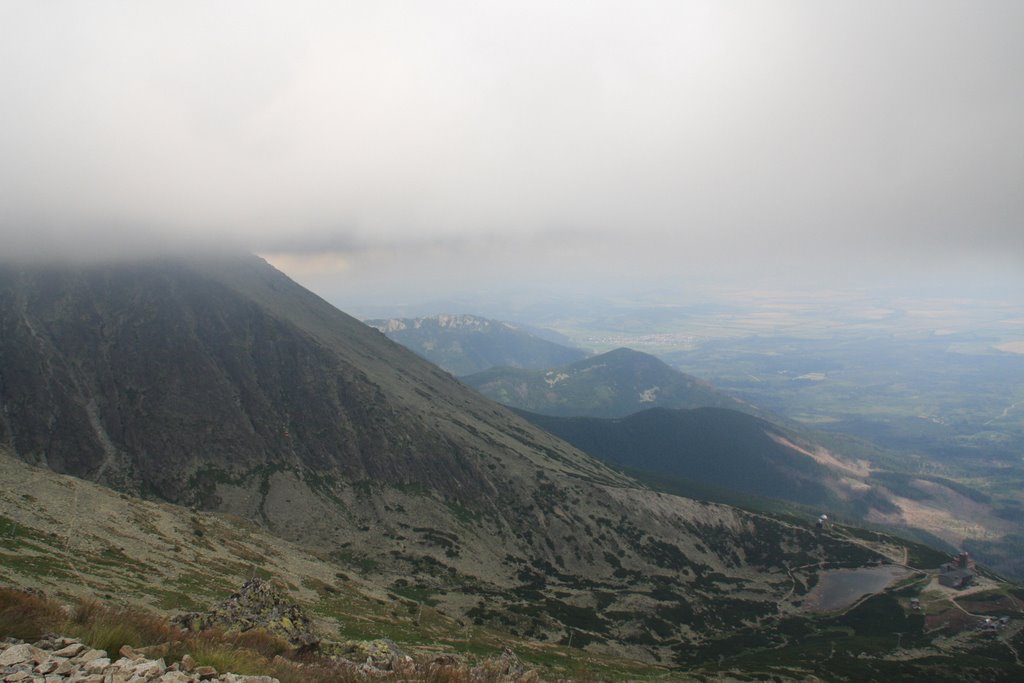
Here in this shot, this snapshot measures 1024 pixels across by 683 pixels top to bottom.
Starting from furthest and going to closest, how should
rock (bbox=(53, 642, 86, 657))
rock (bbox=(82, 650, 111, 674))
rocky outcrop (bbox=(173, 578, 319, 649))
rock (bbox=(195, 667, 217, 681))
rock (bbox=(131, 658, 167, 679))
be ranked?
rocky outcrop (bbox=(173, 578, 319, 649)), rock (bbox=(195, 667, 217, 681)), rock (bbox=(53, 642, 86, 657)), rock (bbox=(131, 658, 167, 679)), rock (bbox=(82, 650, 111, 674))

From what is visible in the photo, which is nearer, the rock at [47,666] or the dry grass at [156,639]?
the rock at [47,666]

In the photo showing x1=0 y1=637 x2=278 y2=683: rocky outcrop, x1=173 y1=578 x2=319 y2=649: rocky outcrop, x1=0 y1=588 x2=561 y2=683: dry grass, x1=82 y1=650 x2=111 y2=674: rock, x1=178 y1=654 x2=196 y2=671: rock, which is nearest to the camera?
x1=0 y1=637 x2=278 y2=683: rocky outcrop

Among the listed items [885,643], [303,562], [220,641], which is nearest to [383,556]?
[303,562]

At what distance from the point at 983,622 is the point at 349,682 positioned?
9692 inches

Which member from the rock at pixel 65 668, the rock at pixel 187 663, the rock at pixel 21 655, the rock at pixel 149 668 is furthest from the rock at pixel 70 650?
the rock at pixel 187 663

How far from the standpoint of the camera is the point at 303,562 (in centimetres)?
12925

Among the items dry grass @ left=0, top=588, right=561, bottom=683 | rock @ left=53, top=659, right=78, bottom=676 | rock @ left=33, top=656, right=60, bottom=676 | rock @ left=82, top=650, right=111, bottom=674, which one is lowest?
dry grass @ left=0, top=588, right=561, bottom=683

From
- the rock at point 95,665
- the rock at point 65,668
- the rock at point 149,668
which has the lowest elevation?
the rock at point 149,668

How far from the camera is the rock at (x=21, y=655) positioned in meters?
17.8

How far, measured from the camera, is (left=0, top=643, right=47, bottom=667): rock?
58.4ft

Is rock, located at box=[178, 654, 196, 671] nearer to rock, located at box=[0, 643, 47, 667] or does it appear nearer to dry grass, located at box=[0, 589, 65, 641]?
rock, located at box=[0, 643, 47, 667]

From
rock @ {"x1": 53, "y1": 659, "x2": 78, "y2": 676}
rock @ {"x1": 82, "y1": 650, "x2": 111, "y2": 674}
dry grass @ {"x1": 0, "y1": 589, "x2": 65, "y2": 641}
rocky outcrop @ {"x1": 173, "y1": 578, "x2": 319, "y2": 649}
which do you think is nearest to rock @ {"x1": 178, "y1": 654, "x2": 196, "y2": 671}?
rock @ {"x1": 82, "y1": 650, "x2": 111, "y2": 674}

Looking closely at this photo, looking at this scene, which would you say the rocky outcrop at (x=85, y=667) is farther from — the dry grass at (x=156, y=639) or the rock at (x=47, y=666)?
the dry grass at (x=156, y=639)

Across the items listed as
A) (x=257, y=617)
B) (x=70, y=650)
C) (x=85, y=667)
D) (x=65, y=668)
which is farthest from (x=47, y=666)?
(x=257, y=617)
